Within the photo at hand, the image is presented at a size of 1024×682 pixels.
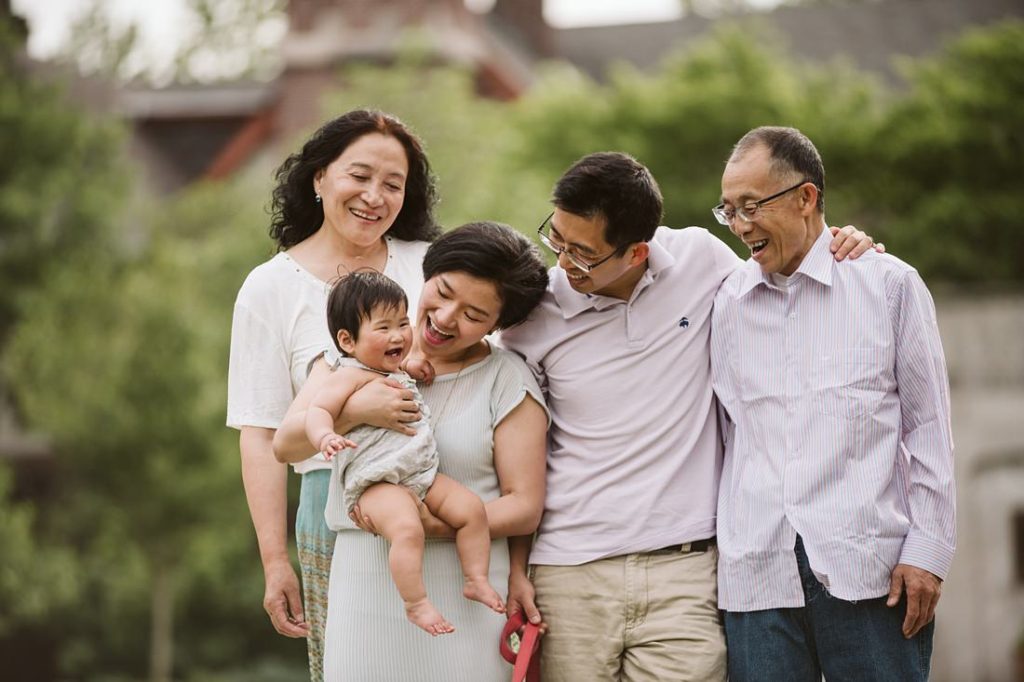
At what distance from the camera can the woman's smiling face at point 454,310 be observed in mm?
3395

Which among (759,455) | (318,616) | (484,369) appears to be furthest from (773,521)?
(318,616)

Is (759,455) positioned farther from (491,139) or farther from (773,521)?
(491,139)

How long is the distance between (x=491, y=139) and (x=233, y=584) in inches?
267

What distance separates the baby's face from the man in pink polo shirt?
0.48 m

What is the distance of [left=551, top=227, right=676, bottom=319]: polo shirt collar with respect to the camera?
145 inches

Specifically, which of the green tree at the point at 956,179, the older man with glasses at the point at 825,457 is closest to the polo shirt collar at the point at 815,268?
the older man with glasses at the point at 825,457

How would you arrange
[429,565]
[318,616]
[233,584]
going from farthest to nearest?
1. [233,584]
2. [318,616]
3. [429,565]

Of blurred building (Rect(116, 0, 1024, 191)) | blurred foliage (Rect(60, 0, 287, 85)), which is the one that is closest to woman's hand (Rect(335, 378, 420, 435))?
blurred building (Rect(116, 0, 1024, 191))

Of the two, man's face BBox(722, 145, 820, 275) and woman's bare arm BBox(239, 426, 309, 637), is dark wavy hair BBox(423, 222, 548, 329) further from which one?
woman's bare arm BBox(239, 426, 309, 637)

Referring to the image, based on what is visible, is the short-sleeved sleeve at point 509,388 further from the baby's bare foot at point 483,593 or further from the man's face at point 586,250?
the baby's bare foot at point 483,593

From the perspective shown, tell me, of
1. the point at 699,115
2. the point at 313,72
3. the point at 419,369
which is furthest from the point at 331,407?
the point at 313,72

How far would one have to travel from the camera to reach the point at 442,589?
3.35 m

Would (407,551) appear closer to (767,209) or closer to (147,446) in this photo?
(767,209)

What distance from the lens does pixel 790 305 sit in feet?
11.6
